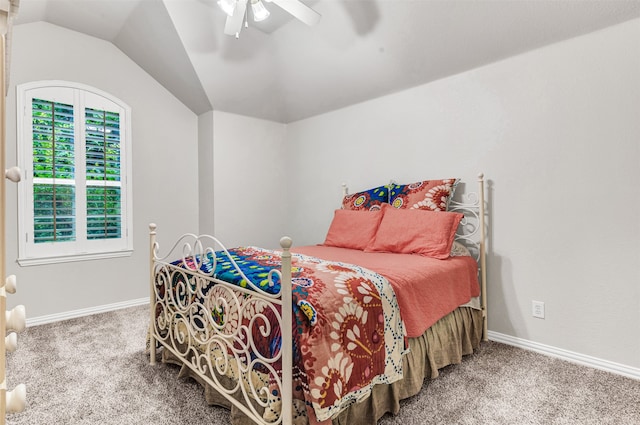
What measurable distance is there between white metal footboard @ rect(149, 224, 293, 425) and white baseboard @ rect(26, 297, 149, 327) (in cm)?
146

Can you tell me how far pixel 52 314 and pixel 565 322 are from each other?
13.5ft

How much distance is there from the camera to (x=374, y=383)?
151cm

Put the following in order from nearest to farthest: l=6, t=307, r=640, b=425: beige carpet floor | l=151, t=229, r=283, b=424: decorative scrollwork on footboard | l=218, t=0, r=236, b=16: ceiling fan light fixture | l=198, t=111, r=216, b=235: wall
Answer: l=151, t=229, r=283, b=424: decorative scrollwork on footboard, l=6, t=307, r=640, b=425: beige carpet floor, l=218, t=0, r=236, b=16: ceiling fan light fixture, l=198, t=111, r=216, b=235: wall

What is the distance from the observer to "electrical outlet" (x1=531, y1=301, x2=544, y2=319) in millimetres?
2395

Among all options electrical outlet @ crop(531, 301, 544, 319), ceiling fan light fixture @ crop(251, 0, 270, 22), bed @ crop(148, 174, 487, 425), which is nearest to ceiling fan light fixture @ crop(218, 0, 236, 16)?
ceiling fan light fixture @ crop(251, 0, 270, 22)

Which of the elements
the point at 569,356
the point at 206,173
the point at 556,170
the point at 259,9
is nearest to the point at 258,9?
the point at 259,9

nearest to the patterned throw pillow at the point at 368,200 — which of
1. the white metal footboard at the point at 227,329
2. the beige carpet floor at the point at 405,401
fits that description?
the beige carpet floor at the point at 405,401

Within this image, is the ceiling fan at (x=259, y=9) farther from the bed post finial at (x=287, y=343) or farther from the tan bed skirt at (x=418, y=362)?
the tan bed skirt at (x=418, y=362)

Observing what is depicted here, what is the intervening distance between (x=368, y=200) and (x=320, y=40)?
4.81 ft

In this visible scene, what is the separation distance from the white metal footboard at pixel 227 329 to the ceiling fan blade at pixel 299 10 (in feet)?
4.92

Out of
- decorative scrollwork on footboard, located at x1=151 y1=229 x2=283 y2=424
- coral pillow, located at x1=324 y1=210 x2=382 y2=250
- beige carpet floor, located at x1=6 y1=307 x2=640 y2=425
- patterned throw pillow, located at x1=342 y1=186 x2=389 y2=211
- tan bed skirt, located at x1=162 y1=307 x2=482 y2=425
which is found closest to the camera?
decorative scrollwork on footboard, located at x1=151 y1=229 x2=283 y2=424

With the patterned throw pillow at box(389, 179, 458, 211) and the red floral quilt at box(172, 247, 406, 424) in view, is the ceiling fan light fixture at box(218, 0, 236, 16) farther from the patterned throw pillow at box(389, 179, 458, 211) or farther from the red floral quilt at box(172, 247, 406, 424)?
the patterned throw pillow at box(389, 179, 458, 211)

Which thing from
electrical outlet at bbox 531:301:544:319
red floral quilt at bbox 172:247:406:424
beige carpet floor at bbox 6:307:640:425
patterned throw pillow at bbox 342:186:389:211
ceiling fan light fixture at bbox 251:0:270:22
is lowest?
beige carpet floor at bbox 6:307:640:425

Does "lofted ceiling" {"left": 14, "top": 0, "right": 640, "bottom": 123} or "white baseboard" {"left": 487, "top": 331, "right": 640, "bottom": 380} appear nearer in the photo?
"white baseboard" {"left": 487, "top": 331, "right": 640, "bottom": 380}
